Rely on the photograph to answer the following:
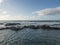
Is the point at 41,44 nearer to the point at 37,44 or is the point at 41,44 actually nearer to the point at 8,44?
the point at 37,44

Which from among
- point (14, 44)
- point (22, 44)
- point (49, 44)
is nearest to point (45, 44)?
point (49, 44)

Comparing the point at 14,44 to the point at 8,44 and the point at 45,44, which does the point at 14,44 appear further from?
the point at 45,44

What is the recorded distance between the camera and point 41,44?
1697 cm

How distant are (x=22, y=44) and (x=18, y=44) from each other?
592 mm

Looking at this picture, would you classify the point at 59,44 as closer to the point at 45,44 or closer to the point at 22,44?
the point at 45,44

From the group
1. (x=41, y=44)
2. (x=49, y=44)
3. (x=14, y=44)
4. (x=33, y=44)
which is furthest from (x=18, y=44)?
(x=49, y=44)

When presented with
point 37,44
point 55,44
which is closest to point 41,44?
point 37,44

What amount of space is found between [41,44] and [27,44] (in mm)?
2093

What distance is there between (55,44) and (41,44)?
207 cm

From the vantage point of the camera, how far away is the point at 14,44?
1669 centimetres

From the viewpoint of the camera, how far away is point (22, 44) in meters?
16.8

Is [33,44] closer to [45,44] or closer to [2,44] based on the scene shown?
[45,44]

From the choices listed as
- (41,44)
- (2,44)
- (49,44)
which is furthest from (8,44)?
(49,44)

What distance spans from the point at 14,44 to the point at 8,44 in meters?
0.92
